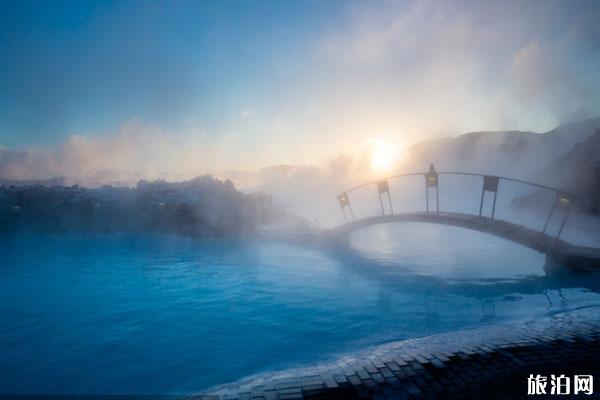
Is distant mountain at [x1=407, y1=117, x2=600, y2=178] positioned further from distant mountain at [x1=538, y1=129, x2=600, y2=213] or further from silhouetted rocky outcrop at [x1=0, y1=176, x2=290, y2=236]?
silhouetted rocky outcrop at [x1=0, y1=176, x2=290, y2=236]

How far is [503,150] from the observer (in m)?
83.8

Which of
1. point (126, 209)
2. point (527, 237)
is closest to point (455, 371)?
point (527, 237)

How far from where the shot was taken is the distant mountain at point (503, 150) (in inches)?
2717

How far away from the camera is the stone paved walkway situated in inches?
165

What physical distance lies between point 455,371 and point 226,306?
303 inches

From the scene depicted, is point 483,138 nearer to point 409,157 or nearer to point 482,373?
point 409,157

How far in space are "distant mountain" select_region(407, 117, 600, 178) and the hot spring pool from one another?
5757 cm

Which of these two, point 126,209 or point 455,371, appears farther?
point 126,209

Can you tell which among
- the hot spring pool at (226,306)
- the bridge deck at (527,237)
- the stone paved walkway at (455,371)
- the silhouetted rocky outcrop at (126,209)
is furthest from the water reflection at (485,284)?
the silhouetted rocky outcrop at (126,209)

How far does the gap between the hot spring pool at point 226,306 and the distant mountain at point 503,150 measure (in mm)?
57572

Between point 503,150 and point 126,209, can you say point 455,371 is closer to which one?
point 126,209

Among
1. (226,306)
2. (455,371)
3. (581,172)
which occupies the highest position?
(581,172)

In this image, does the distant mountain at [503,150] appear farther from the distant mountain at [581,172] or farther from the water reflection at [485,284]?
the water reflection at [485,284]

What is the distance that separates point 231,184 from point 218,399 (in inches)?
1058
